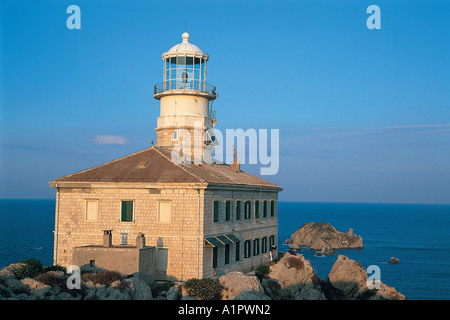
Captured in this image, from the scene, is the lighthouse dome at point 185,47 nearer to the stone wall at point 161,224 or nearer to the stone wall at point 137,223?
the stone wall at point 161,224

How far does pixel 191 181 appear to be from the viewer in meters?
33.0

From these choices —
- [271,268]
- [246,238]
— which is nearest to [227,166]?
[246,238]

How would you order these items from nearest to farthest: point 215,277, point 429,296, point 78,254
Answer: point 78,254
point 215,277
point 429,296

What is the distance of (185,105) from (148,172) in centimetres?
1128

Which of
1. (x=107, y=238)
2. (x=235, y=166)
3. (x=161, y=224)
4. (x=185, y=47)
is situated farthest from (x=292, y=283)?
(x=185, y=47)

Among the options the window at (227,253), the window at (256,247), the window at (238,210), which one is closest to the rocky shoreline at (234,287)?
the window at (227,253)

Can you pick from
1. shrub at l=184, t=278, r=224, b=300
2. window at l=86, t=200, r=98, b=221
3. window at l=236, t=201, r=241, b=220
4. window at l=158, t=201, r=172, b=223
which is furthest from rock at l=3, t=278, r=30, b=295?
window at l=236, t=201, r=241, b=220

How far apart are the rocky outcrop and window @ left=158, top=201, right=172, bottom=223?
7610 centimetres

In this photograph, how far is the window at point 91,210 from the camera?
3519 cm

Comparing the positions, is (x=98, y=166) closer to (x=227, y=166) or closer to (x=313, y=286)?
(x=227, y=166)

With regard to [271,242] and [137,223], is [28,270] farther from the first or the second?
[271,242]

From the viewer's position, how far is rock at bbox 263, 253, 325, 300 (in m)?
36.1
